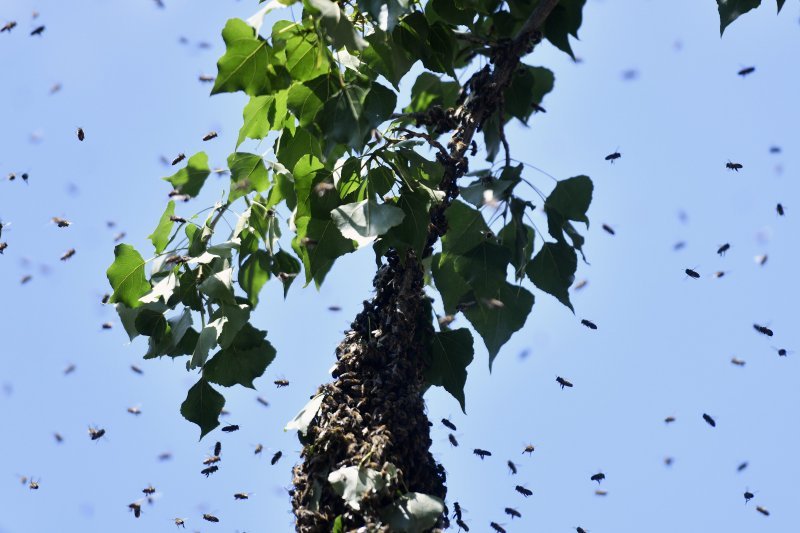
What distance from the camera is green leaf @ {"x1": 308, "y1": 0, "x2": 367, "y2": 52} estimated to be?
386 centimetres

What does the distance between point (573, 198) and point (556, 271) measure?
338 mm

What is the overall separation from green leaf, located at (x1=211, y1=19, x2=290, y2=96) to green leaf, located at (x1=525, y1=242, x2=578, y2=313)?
138 cm

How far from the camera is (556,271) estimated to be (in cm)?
452

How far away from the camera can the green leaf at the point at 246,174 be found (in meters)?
4.61

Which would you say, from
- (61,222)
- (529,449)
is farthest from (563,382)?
(61,222)

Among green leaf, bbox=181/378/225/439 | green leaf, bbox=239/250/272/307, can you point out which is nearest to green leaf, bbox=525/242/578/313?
green leaf, bbox=239/250/272/307

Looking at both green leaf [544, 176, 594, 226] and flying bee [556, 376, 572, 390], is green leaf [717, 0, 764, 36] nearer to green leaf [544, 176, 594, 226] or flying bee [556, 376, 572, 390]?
green leaf [544, 176, 594, 226]

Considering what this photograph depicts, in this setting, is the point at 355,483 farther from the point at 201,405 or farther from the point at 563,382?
the point at 563,382

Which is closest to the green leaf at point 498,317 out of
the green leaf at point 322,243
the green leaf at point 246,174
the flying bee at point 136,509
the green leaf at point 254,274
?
the green leaf at point 322,243

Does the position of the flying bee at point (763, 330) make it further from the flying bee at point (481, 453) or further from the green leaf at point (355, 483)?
the green leaf at point (355, 483)

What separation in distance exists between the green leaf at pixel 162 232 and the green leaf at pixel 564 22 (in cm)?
197

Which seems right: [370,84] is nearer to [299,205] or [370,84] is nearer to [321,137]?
[321,137]

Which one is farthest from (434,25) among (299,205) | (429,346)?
(429,346)

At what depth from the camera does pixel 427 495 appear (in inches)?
147
